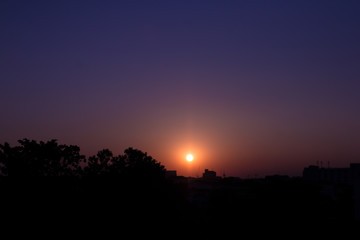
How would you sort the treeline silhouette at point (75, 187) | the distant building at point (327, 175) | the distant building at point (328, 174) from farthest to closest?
the distant building at point (328, 174) → the distant building at point (327, 175) → the treeline silhouette at point (75, 187)

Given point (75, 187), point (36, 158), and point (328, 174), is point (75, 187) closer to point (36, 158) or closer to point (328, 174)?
point (36, 158)

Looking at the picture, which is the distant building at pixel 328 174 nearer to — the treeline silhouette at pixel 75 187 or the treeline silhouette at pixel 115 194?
the treeline silhouette at pixel 115 194

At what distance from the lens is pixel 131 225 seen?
25547 millimetres

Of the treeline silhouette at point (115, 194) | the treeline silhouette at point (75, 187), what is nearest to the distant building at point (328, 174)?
the treeline silhouette at point (115, 194)

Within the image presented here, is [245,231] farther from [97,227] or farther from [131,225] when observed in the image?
[97,227]

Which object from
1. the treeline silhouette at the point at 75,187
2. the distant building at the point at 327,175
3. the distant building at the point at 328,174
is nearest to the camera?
the treeline silhouette at the point at 75,187

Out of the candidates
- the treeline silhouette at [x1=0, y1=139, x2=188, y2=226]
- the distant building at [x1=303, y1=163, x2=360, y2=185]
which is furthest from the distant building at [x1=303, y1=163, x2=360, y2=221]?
the treeline silhouette at [x1=0, y1=139, x2=188, y2=226]

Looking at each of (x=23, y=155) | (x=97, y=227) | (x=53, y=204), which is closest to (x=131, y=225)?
(x=97, y=227)

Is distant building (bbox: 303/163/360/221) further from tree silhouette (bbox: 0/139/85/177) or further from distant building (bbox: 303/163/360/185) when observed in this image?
tree silhouette (bbox: 0/139/85/177)

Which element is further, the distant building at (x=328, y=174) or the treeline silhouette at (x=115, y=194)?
the distant building at (x=328, y=174)

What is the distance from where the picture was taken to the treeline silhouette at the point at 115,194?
2392cm

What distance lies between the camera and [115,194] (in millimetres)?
26625

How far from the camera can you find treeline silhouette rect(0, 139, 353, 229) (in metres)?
23.9

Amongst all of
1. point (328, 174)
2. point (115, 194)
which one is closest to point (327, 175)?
point (328, 174)
